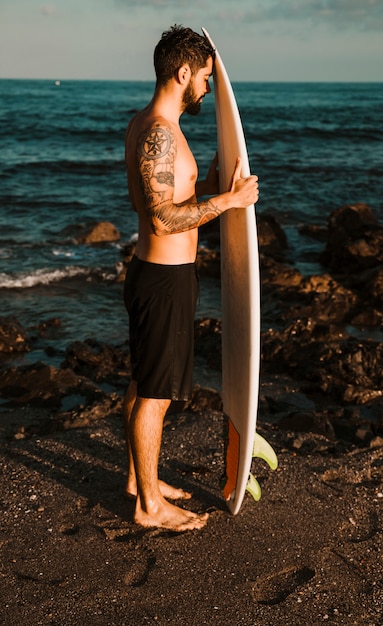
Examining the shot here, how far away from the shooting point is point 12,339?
22.9 ft

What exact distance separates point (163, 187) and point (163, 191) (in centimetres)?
2

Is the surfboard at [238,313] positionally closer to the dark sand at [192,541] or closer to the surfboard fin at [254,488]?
the surfboard fin at [254,488]

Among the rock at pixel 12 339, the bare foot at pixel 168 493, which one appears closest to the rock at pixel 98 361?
the rock at pixel 12 339

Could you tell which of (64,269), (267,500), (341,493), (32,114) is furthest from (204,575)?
(32,114)

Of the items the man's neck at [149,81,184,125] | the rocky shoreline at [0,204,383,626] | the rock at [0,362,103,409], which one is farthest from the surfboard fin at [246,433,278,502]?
the rock at [0,362,103,409]

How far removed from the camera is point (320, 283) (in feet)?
28.5

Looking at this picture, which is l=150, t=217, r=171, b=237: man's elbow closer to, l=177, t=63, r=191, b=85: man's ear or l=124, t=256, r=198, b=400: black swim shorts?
l=124, t=256, r=198, b=400: black swim shorts

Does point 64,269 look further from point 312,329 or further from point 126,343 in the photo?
point 312,329

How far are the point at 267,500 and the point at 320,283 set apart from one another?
5.02 metres

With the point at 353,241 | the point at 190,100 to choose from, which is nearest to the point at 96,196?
the point at 353,241

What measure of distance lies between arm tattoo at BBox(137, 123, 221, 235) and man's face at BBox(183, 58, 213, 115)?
9.3 inches

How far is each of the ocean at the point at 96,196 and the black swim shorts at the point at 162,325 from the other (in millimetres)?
3485

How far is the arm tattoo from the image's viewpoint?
3.27 metres

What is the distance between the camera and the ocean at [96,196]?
8.56 metres
